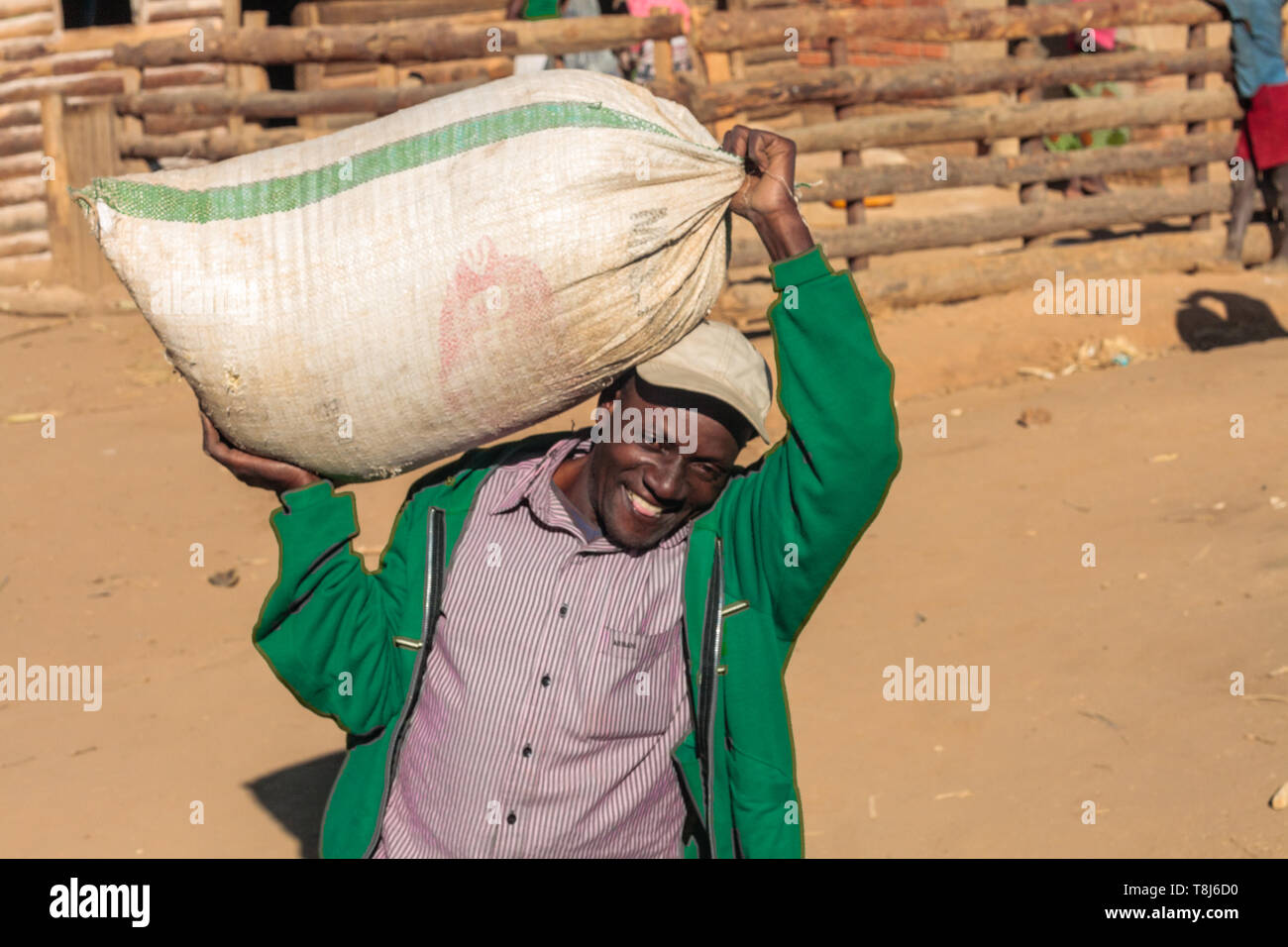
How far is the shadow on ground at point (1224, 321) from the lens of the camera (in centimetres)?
745

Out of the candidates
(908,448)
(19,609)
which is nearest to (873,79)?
(908,448)

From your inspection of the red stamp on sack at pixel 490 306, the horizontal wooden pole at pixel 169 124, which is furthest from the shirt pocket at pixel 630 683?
the horizontal wooden pole at pixel 169 124

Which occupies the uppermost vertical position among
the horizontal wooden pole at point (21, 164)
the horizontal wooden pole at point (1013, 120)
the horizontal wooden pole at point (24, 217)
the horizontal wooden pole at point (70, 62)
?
the horizontal wooden pole at point (70, 62)

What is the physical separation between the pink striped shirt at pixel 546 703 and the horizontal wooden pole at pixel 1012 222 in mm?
5085

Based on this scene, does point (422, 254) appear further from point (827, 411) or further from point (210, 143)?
point (210, 143)

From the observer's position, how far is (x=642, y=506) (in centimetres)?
220

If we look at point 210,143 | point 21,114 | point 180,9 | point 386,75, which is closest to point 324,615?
point 386,75

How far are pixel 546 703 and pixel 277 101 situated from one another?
24.2ft

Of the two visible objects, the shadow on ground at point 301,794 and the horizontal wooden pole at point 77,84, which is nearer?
the shadow on ground at point 301,794

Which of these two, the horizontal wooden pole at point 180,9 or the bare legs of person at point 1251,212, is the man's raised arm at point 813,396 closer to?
the bare legs of person at point 1251,212

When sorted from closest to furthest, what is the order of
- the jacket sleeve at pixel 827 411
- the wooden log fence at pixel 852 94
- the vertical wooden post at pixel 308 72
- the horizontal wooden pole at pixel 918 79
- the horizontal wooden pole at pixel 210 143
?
the jacket sleeve at pixel 827 411
the horizontal wooden pole at pixel 918 79
the wooden log fence at pixel 852 94
the horizontal wooden pole at pixel 210 143
the vertical wooden post at pixel 308 72

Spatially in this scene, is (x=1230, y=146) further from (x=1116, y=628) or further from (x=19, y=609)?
(x=19, y=609)

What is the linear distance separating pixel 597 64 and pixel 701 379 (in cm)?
646

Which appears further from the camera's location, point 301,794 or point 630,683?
point 301,794
